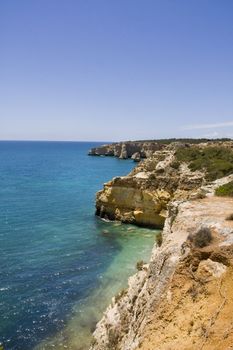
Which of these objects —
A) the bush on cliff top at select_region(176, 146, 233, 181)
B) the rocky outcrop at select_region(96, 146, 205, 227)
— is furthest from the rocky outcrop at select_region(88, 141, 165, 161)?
the rocky outcrop at select_region(96, 146, 205, 227)

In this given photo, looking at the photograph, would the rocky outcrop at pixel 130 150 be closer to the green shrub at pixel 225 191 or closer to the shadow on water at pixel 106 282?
the shadow on water at pixel 106 282

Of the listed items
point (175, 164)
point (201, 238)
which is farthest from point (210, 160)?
point (201, 238)

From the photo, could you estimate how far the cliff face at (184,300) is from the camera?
9062 mm

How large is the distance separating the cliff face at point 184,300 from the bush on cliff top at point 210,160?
2157 cm

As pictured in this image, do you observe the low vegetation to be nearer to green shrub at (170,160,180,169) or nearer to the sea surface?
the sea surface

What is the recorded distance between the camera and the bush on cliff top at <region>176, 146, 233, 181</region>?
118 ft

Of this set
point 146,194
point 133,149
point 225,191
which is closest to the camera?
point 225,191

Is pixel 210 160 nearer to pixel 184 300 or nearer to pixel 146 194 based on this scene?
pixel 146 194

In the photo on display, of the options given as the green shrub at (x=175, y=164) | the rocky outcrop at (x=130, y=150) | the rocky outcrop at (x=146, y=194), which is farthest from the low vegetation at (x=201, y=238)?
the rocky outcrop at (x=130, y=150)

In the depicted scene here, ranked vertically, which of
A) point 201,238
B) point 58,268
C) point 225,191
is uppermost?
point 225,191

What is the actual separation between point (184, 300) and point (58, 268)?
1715cm

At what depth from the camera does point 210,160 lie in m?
40.8

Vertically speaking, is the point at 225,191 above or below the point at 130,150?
above

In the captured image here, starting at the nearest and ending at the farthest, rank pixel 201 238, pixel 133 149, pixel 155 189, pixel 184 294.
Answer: pixel 184 294
pixel 201 238
pixel 155 189
pixel 133 149
